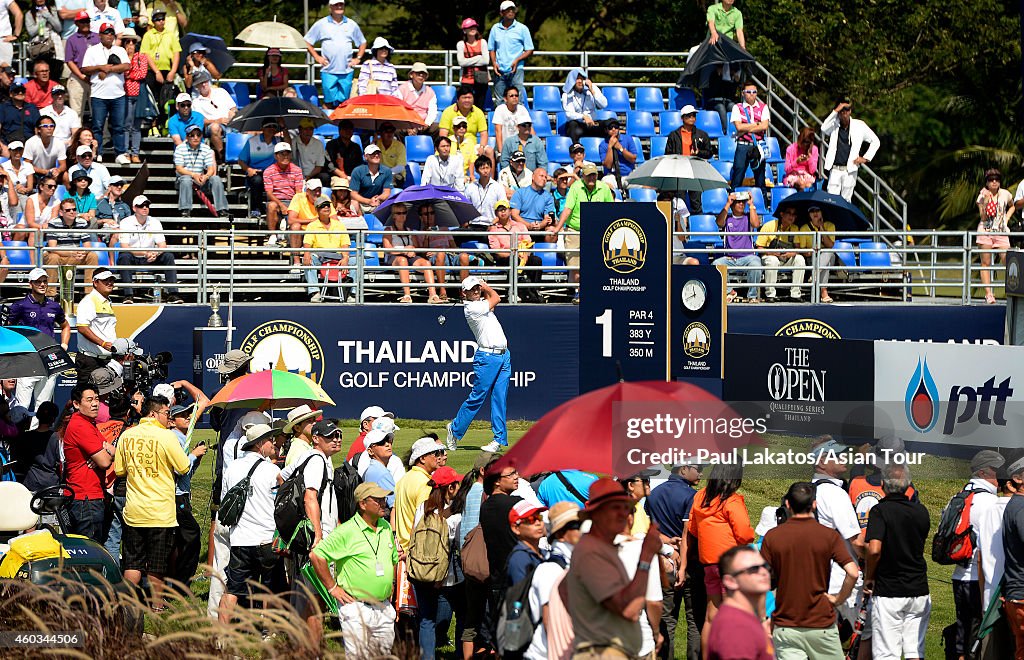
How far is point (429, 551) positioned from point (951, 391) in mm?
4425

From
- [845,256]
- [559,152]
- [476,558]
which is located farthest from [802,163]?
[476,558]

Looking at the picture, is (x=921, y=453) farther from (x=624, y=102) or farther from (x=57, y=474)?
(x=624, y=102)

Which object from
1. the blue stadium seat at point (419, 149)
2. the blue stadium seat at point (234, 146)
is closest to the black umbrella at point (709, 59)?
the blue stadium seat at point (419, 149)

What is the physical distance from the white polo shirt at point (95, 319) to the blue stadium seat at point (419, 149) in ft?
21.5

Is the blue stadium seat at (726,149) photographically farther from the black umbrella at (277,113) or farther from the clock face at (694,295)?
the clock face at (694,295)

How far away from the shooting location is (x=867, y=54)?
108 feet

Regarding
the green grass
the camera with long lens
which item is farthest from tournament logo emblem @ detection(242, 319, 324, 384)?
the camera with long lens

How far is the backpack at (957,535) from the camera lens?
412 inches

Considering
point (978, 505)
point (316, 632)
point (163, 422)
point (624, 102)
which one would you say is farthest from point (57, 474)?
point (624, 102)

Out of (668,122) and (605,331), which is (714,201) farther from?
(605,331)

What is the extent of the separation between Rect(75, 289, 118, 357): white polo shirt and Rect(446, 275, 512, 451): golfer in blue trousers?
4413 mm

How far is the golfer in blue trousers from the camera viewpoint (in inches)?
684

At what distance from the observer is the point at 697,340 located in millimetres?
15883

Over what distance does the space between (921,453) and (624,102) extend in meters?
15.5
